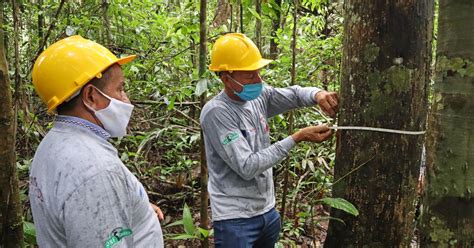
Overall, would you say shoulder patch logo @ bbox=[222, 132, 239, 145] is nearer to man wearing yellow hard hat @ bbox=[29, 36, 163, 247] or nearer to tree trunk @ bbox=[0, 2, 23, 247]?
man wearing yellow hard hat @ bbox=[29, 36, 163, 247]

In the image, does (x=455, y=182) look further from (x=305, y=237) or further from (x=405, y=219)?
(x=305, y=237)

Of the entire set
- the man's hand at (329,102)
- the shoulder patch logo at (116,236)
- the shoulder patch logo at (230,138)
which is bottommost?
the shoulder patch logo at (116,236)

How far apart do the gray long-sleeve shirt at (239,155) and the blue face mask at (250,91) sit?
6 centimetres

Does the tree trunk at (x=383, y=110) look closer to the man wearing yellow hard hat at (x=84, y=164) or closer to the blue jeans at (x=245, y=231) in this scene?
the blue jeans at (x=245, y=231)

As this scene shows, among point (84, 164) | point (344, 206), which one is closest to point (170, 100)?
point (344, 206)

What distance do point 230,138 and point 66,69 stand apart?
1.23 m

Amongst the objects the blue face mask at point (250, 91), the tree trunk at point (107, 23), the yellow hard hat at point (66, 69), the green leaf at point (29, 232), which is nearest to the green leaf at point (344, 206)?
the blue face mask at point (250, 91)

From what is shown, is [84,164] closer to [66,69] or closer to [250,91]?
[66,69]

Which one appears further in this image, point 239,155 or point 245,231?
point 245,231

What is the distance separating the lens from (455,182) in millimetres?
1515

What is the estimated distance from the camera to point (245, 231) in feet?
8.98

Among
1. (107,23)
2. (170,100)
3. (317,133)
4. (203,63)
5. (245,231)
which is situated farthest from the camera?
(107,23)

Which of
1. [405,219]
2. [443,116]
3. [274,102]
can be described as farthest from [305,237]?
[443,116]

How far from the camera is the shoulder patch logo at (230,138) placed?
2623 millimetres
